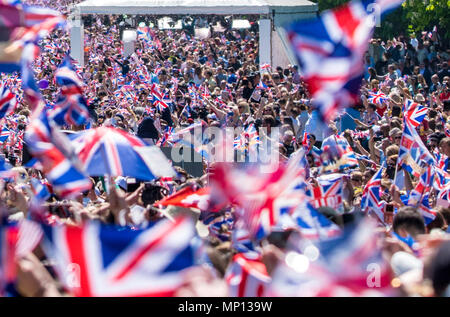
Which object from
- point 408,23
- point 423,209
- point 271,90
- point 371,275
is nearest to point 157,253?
point 371,275

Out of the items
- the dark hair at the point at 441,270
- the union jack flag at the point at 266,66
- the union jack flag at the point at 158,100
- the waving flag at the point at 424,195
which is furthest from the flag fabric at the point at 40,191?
the union jack flag at the point at 266,66

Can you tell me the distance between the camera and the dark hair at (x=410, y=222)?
6.13 metres

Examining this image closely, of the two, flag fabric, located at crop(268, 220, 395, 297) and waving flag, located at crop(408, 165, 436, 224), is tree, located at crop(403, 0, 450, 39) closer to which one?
waving flag, located at crop(408, 165, 436, 224)

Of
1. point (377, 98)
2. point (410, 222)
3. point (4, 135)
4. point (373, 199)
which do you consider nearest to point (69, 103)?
point (373, 199)

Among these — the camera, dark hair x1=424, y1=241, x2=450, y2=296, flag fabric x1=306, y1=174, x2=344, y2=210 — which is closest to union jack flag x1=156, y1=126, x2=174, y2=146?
the camera

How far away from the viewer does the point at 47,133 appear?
7.29 m

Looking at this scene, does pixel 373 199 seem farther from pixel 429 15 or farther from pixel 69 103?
pixel 429 15

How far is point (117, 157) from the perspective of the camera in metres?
7.46

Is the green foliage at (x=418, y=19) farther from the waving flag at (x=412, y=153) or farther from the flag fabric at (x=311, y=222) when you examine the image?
the flag fabric at (x=311, y=222)

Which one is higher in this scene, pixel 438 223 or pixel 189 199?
pixel 189 199

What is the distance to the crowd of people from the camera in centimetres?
538

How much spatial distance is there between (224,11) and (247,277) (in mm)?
17849

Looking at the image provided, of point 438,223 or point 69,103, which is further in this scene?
point 69,103
